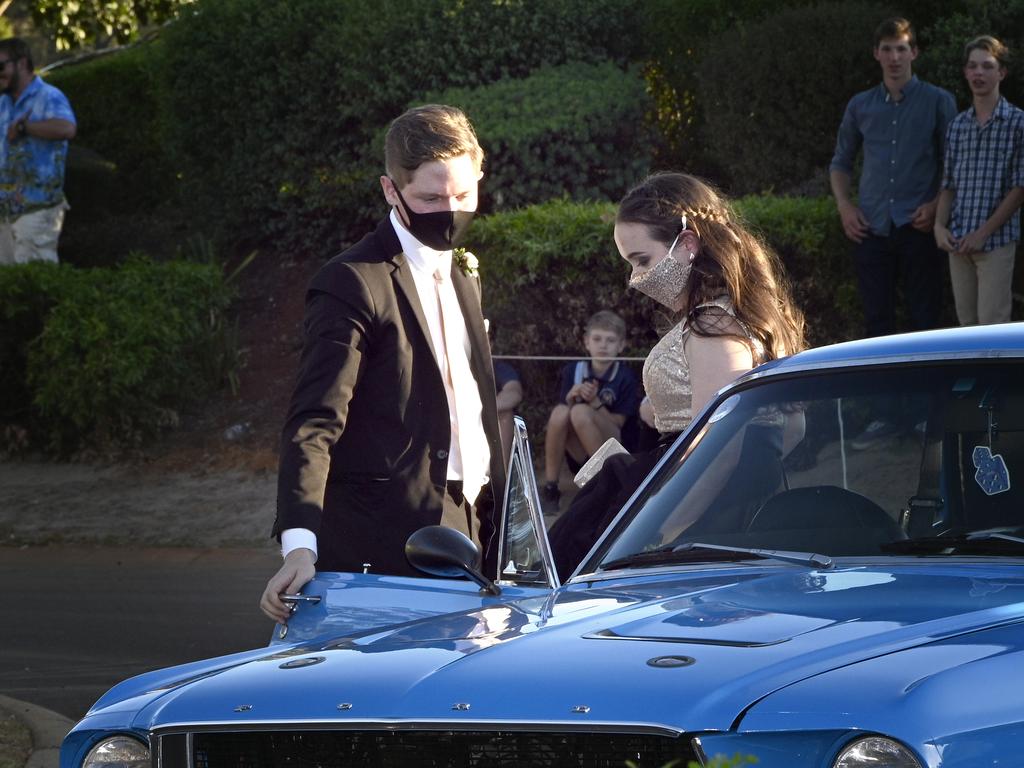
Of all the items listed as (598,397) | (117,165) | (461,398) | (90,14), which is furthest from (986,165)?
(90,14)

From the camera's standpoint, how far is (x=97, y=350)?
11.7 m

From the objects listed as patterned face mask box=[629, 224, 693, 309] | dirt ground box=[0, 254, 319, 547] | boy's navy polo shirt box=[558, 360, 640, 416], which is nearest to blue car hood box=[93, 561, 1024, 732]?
patterned face mask box=[629, 224, 693, 309]

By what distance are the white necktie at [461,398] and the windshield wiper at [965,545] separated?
164 cm

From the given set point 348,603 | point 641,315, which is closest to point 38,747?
point 348,603

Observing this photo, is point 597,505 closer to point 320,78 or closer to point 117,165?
point 320,78

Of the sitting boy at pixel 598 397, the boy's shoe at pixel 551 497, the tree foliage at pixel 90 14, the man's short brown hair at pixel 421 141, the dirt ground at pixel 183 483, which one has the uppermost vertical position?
Result: the tree foliage at pixel 90 14

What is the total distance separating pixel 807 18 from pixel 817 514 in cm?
952

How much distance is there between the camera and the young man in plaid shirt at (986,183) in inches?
397

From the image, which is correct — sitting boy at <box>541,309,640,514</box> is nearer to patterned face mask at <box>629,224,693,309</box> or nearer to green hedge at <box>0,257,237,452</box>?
green hedge at <box>0,257,237,452</box>

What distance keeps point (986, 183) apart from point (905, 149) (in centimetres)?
66

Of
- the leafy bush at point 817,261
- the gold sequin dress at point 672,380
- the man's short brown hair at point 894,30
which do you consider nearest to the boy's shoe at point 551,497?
the leafy bush at point 817,261

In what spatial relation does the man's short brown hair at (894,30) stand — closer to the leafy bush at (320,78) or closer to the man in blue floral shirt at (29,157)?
the leafy bush at (320,78)

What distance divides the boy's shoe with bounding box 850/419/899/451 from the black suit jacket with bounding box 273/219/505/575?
1375 mm

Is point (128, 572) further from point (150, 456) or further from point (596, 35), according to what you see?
point (596, 35)
